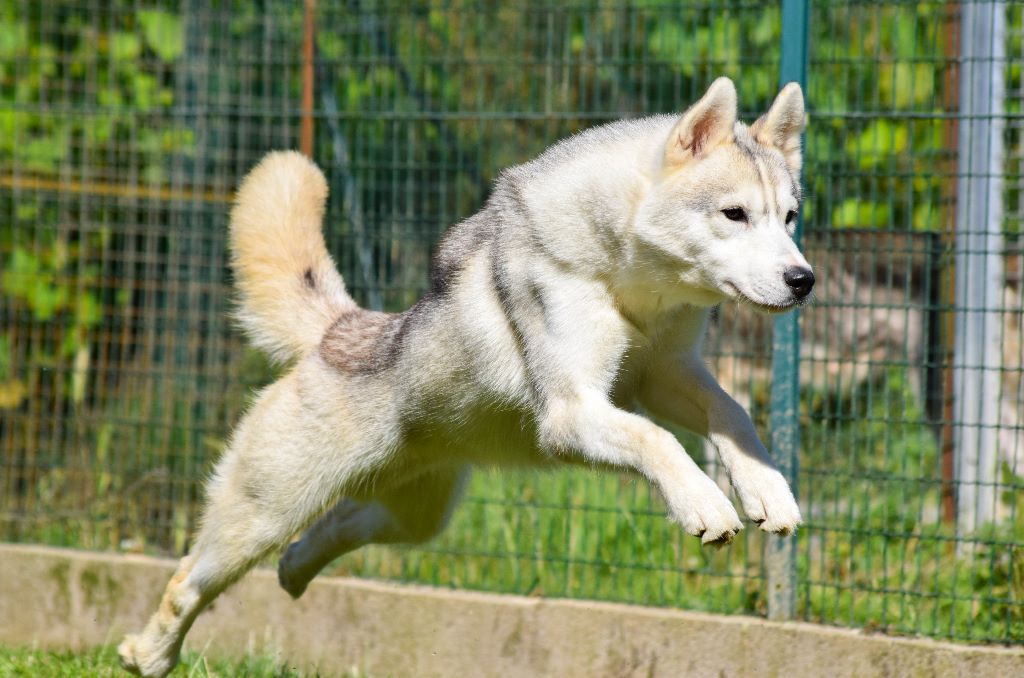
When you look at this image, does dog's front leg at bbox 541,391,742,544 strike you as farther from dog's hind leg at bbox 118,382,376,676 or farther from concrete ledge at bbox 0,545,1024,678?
concrete ledge at bbox 0,545,1024,678

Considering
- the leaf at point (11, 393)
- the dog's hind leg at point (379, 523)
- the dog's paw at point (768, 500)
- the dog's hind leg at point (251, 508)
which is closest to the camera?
the dog's paw at point (768, 500)

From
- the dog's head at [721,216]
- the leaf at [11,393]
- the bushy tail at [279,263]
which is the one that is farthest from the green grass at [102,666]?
the dog's head at [721,216]

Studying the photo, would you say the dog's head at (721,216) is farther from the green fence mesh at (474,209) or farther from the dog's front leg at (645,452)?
the green fence mesh at (474,209)

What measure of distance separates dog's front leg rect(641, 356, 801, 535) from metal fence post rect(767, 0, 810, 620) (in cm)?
126

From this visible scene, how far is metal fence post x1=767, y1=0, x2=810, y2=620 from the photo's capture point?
5.84 meters

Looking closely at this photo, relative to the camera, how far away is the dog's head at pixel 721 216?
4230 mm

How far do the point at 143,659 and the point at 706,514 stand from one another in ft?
8.41

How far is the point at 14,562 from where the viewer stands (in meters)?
6.96

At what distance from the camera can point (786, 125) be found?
15.6 feet

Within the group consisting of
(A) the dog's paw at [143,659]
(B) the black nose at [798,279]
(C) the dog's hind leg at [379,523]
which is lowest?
(A) the dog's paw at [143,659]

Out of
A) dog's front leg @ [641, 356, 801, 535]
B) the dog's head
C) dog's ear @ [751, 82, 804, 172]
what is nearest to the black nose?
the dog's head

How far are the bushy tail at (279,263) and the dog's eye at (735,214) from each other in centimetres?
190

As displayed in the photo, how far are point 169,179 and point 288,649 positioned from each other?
2.64 m

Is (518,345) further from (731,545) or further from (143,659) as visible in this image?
(731,545)
